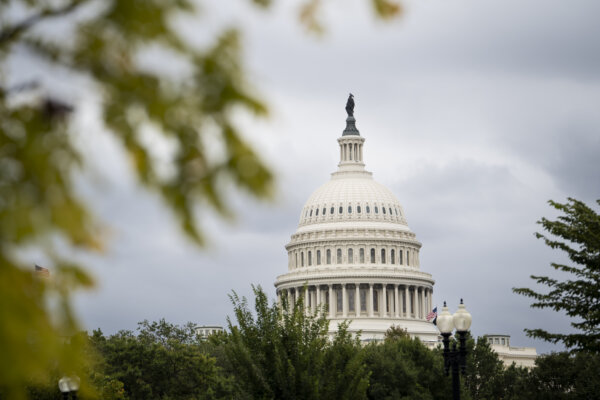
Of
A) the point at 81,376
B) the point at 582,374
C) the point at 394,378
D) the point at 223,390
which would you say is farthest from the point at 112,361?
the point at 81,376

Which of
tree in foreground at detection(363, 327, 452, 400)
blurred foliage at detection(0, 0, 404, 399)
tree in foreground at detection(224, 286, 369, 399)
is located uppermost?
tree in foreground at detection(363, 327, 452, 400)

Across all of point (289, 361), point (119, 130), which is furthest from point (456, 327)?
point (119, 130)

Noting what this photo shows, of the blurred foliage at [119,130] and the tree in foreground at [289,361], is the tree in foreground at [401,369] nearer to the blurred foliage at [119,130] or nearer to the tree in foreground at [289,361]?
the tree in foreground at [289,361]

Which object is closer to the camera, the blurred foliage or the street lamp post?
the blurred foliage

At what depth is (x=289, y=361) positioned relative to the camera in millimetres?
35375

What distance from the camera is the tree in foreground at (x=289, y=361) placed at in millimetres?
35344

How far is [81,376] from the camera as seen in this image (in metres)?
6.96

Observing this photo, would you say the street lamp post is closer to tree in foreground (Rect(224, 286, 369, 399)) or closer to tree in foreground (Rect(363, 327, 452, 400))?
tree in foreground (Rect(224, 286, 369, 399))

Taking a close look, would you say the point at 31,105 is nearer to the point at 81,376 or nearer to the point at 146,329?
the point at 81,376

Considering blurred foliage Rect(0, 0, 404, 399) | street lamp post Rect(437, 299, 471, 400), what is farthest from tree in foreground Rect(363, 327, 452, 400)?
blurred foliage Rect(0, 0, 404, 399)

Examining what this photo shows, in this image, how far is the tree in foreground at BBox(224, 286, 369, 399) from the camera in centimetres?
3534

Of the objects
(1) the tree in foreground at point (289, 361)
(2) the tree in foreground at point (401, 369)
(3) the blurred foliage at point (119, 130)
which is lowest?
(3) the blurred foliage at point (119, 130)

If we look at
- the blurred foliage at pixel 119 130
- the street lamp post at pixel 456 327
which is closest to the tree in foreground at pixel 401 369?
the street lamp post at pixel 456 327

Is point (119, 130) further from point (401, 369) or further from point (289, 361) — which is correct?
point (401, 369)
